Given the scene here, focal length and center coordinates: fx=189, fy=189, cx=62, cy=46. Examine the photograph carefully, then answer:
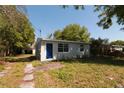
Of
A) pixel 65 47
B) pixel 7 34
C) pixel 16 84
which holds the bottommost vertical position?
pixel 16 84

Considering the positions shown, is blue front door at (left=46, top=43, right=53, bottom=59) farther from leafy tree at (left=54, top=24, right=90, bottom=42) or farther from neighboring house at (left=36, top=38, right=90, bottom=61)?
leafy tree at (left=54, top=24, right=90, bottom=42)

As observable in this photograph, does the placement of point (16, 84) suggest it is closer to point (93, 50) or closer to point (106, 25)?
point (106, 25)

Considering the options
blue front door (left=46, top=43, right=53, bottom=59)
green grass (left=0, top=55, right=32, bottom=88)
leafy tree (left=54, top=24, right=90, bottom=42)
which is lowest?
green grass (left=0, top=55, right=32, bottom=88)

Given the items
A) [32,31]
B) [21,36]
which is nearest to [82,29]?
[32,31]

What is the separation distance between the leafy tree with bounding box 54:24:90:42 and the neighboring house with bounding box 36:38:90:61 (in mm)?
29196

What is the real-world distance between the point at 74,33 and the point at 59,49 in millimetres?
34309

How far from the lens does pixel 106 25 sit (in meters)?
23.0

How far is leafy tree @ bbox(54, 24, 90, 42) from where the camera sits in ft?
180

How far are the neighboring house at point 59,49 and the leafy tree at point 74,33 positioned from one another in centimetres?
2920

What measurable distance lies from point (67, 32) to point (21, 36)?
23831 mm

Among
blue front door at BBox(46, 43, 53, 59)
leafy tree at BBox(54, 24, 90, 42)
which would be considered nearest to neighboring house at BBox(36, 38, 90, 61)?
blue front door at BBox(46, 43, 53, 59)

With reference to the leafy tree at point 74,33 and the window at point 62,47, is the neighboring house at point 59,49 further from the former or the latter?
the leafy tree at point 74,33

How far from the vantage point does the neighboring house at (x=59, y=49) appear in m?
19.7

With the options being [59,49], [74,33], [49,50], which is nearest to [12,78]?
[49,50]
